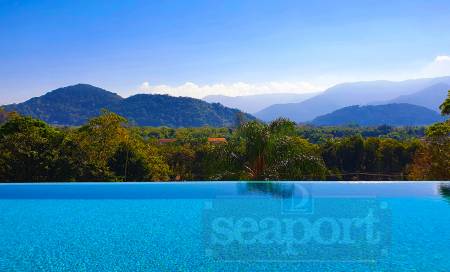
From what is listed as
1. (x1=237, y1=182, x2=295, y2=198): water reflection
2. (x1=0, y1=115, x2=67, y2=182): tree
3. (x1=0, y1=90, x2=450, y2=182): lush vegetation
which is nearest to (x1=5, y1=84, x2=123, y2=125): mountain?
(x1=0, y1=90, x2=450, y2=182): lush vegetation

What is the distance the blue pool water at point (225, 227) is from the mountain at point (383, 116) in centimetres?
14875

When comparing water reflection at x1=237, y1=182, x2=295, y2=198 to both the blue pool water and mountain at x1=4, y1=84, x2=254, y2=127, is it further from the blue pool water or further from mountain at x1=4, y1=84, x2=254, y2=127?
mountain at x1=4, y1=84, x2=254, y2=127

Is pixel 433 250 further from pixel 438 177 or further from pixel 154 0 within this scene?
pixel 154 0

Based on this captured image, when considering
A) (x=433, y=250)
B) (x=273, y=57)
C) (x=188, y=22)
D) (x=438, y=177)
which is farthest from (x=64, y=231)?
(x=273, y=57)

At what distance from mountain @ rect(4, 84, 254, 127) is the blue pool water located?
82507 mm

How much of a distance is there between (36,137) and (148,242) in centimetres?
631

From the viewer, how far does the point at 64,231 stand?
5539 mm

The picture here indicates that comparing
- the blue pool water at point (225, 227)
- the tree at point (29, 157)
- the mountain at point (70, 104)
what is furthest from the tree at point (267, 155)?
the mountain at point (70, 104)

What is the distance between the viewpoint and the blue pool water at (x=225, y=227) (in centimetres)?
418

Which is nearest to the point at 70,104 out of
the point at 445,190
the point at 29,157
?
the point at 29,157

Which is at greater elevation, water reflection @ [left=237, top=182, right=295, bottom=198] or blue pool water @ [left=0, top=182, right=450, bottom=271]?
water reflection @ [left=237, top=182, right=295, bottom=198]

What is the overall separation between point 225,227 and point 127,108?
94.7 m

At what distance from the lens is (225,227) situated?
5715mm

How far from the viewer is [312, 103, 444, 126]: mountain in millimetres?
153125
